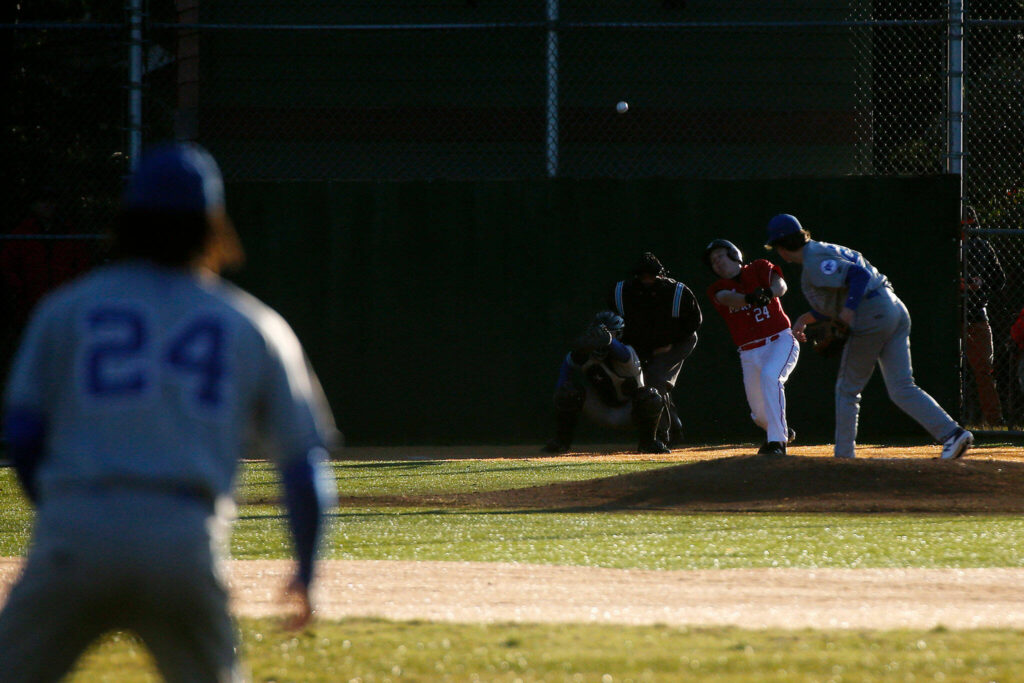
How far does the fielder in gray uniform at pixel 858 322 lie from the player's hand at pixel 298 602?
24.3 ft

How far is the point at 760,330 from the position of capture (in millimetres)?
10266

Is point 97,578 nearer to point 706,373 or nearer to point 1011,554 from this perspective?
point 1011,554

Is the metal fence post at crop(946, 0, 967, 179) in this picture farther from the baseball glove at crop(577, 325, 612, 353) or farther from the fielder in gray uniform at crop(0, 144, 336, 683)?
the fielder in gray uniform at crop(0, 144, 336, 683)

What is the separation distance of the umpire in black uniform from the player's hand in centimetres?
940

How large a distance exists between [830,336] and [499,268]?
4.27 m

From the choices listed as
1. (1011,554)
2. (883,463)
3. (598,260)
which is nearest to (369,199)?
(598,260)

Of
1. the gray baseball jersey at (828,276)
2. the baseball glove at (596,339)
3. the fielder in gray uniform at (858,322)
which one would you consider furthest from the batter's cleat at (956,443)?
the baseball glove at (596,339)

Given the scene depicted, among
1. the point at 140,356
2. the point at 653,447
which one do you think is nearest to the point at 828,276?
the point at 653,447

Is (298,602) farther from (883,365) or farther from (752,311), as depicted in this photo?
(752,311)

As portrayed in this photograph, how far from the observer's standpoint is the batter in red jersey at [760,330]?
1015 cm

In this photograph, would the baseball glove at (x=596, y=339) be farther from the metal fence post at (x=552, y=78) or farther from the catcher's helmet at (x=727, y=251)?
the metal fence post at (x=552, y=78)

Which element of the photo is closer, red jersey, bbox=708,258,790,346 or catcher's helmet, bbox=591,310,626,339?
red jersey, bbox=708,258,790,346

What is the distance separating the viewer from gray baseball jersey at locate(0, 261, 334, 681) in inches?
89.6

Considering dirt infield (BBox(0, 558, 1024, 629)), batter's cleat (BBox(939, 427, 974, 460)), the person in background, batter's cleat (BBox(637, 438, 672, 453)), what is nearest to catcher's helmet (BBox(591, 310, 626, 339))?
batter's cleat (BBox(637, 438, 672, 453))
